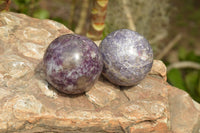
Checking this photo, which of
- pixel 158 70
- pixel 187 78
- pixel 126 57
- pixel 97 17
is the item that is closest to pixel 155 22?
pixel 187 78

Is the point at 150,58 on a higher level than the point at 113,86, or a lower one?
higher

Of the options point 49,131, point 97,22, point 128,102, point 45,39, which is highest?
point 97,22

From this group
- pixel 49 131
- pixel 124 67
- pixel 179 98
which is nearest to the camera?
pixel 49 131

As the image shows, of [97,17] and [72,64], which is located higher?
[97,17]

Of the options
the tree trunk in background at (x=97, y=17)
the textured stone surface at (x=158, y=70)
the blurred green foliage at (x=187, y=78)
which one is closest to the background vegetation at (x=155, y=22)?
the blurred green foliage at (x=187, y=78)

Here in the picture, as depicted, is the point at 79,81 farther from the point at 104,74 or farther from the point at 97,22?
the point at 97,22

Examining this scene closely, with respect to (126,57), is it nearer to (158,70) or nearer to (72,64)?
(72,64)

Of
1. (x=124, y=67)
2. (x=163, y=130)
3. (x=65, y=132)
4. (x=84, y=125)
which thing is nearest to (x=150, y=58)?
(x=124, y=67)
